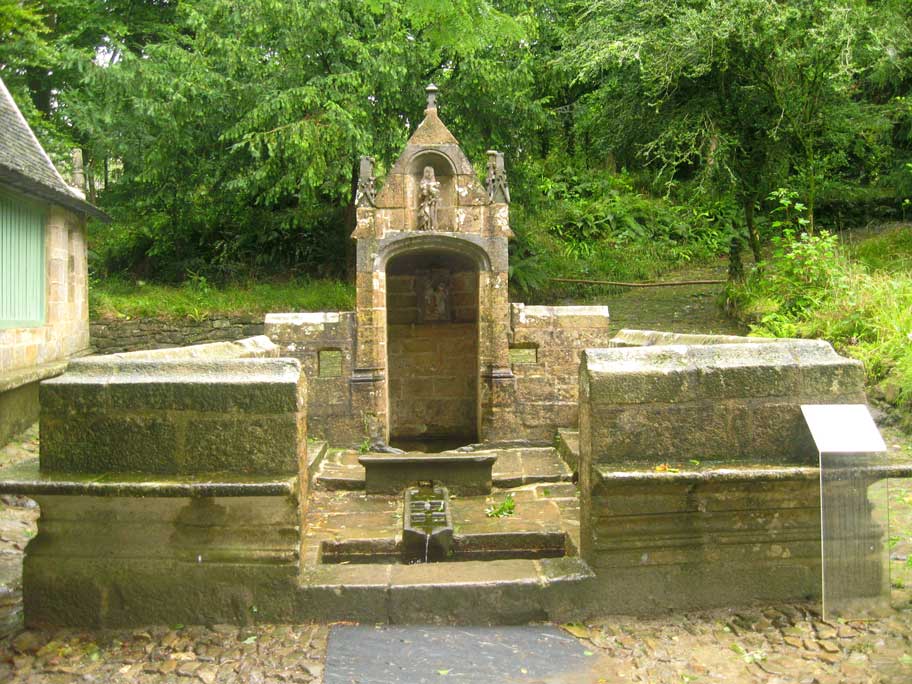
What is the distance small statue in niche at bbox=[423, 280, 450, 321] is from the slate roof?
4.99 m

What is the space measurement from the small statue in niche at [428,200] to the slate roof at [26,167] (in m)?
4.49

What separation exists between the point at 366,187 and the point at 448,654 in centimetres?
648

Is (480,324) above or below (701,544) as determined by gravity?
above

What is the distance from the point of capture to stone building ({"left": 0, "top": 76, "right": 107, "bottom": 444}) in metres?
9.30

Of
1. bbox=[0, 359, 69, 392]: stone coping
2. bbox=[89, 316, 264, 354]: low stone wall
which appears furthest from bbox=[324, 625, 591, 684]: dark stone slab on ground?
bbox=[89, 316, 264, 354]: low stone wall

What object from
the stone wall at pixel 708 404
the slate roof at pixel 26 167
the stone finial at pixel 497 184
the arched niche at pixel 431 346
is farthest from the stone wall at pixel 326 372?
the stone wall at pixel 708 404

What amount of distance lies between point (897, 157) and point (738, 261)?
6.31 meters

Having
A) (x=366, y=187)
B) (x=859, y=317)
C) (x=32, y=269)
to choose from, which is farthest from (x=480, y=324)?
(x=32, y=269)

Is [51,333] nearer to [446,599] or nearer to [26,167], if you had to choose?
[26,167]

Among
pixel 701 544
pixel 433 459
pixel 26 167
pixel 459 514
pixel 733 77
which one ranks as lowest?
pixel 459 514

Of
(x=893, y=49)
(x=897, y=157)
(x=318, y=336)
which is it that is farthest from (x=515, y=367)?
(x=897, y=157)

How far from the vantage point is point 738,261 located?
573 inches

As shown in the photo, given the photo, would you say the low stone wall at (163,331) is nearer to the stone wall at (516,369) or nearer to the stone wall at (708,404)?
the stone wall at (516,369)

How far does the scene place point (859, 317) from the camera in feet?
30.5
